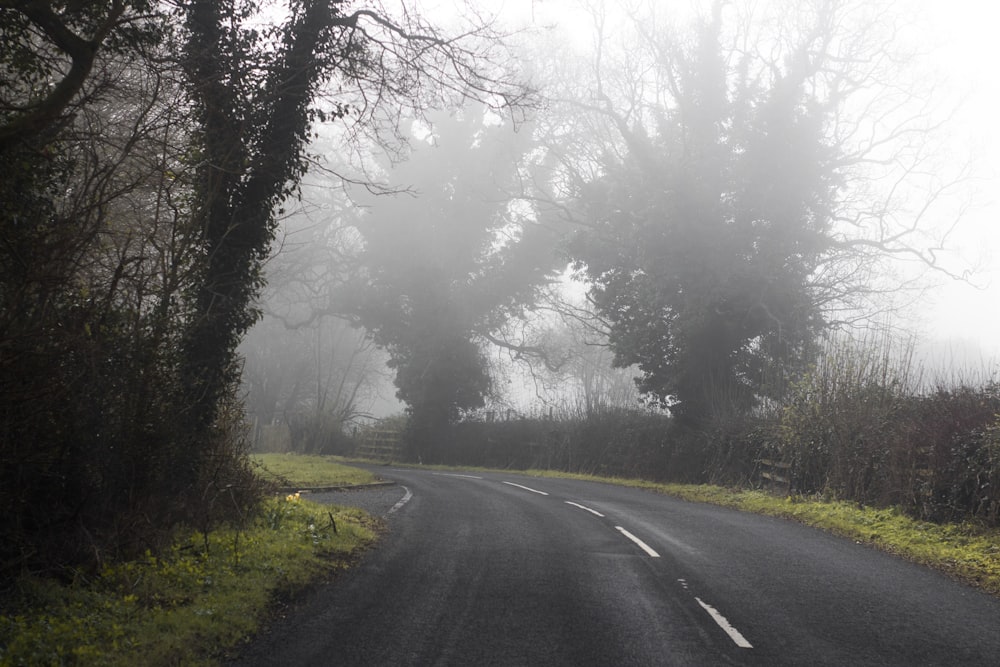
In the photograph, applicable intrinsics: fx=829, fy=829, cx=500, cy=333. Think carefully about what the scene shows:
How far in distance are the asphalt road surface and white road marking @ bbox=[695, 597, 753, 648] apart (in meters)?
0.03

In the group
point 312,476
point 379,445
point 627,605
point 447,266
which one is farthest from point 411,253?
point 627,605

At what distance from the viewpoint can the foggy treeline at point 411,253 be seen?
779 cm

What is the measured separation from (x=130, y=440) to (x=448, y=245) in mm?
36783

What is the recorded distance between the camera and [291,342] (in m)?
58.1

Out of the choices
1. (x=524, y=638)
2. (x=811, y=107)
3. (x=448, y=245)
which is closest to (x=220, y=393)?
(x=524, y=638)

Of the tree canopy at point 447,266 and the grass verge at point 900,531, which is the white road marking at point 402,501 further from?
the tree canopy at point 447,266

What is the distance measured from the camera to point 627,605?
8617 mm

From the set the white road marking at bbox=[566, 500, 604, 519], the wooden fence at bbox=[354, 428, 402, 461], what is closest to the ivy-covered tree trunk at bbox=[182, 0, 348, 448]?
the white road marking at bbox=[566, 500, 604, 519]

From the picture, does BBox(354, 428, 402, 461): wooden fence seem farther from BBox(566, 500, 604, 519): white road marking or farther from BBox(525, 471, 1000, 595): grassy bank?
BBox(566, 500, 604, 519): white road marking

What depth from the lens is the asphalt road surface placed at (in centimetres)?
692

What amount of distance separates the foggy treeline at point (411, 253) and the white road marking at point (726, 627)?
19.3ft

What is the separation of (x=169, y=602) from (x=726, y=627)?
5176 millimetres

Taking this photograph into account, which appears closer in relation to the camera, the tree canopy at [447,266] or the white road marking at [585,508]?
the white road marking at [585,508]

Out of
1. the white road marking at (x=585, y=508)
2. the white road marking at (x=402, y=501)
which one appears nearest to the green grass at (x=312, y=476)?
the white road marking at (x=402, y=501)
